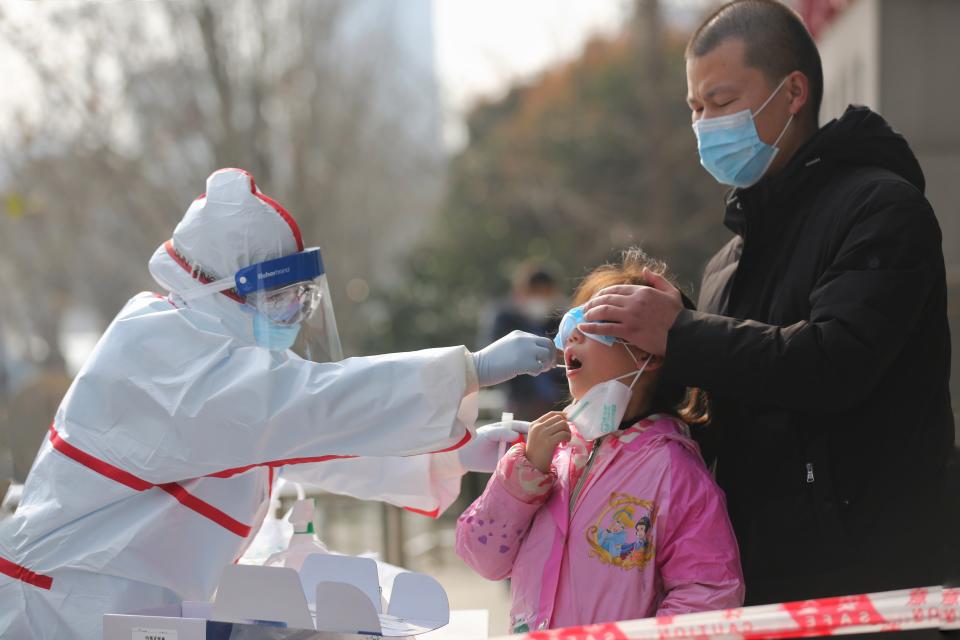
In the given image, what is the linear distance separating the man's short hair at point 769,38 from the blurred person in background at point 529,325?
399cm

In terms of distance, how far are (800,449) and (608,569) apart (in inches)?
20.4

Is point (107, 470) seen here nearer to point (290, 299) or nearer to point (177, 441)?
point (177, 441)

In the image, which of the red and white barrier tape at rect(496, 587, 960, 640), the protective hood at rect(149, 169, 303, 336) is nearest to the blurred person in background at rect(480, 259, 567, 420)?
the protective hood at rect(149, 169, 303, 336)

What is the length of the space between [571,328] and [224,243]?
967 millimetres

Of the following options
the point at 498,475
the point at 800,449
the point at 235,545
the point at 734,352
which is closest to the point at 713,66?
the point at 734,352

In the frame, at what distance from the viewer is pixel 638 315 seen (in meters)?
2.30

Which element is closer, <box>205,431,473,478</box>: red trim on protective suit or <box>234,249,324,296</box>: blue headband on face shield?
<box>205,431,473,478</box>: red trim on protective suit

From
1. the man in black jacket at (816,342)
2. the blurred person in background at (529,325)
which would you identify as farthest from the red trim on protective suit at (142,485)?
the blurred person in background at (529,325)

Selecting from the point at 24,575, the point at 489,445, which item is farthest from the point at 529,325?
the point at 24,575

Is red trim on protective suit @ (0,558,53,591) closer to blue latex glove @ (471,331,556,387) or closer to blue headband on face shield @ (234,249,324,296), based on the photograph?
blue headband on face shield @ (234,249,324,296)

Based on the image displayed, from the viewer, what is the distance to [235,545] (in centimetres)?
261

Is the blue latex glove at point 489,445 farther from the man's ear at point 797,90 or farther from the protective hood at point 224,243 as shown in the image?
the man's ear at point 797,90

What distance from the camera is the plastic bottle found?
2.83 metres

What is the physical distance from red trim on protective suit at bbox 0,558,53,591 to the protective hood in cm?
77
